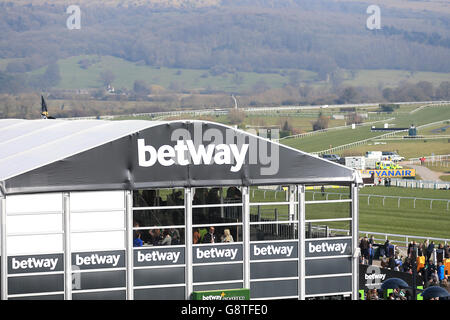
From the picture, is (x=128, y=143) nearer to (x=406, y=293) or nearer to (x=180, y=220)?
(x=180, y=220)

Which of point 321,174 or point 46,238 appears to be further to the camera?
point 321,174

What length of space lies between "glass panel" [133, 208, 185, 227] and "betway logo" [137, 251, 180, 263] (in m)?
2.69

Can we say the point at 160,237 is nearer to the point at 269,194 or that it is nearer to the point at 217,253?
the point at 217,253

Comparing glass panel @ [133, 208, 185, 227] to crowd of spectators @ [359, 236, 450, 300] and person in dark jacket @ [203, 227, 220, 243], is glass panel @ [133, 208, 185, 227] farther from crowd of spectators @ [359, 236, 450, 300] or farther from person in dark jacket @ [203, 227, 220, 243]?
crowd of spectators @ [359, 236, 450, 300]

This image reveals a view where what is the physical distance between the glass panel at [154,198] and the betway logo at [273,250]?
8.61 feet

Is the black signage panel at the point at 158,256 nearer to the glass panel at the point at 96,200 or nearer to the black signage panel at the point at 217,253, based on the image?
the black signage panel at the point at 217,253

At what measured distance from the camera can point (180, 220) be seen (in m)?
19.9

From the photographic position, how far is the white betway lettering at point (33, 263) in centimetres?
1569

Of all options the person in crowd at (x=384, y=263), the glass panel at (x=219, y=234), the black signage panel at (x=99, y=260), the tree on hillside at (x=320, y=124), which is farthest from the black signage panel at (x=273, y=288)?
the tree on hillside at (x=320, y=124)

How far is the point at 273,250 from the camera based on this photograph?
1770 centimetres

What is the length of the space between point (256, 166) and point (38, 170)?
4.38 metres

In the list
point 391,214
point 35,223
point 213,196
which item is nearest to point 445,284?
point 213,196

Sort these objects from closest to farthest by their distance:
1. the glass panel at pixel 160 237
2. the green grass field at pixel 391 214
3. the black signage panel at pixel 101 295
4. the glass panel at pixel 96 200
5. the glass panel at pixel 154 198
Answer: the black signage panel at pixel 101 295
the glass panel at pixel 96 200
the glass panel at pixel 160 237
the glass panel at pixel 154 198
the green grass field at pixel 391 214
